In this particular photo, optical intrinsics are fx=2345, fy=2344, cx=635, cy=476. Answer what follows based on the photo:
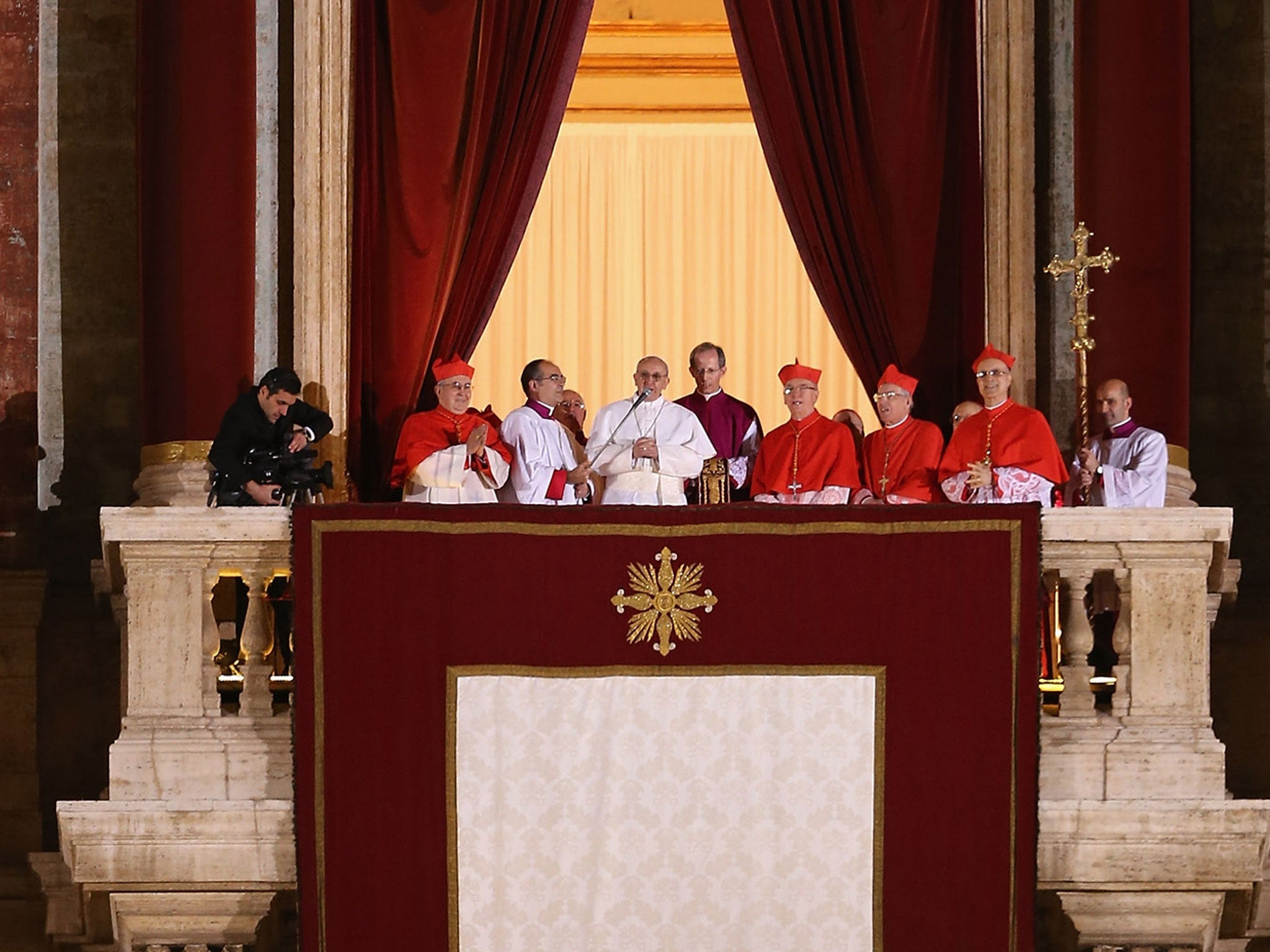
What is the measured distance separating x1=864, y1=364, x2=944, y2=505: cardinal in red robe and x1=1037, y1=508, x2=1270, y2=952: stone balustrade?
103 cm

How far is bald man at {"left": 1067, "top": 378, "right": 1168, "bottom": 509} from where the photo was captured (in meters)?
8.58

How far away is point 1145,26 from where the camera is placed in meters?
9.47

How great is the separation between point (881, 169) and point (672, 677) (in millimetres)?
2788

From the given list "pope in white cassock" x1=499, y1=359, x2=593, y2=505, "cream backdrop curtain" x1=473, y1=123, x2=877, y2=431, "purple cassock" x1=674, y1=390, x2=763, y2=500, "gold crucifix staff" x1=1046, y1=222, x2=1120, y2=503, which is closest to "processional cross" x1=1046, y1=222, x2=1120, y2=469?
"gold crucifix staff" x1=1046, y1=222, x2=1120, y2=503

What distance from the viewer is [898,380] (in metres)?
8.91

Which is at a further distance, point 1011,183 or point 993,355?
point 1011,183

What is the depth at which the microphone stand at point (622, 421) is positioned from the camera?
28.7ft

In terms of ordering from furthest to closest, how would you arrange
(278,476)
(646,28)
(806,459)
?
(646,28), (806,459), (278,476)

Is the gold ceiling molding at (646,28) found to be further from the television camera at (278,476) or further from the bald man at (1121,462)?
the television camera at (278,476)

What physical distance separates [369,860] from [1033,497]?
267cm

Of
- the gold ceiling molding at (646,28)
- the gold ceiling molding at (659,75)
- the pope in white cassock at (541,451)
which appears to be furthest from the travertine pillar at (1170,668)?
the gold ceiling molding at (646,28)

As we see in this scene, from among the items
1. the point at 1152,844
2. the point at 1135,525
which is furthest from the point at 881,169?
the point at 1152,844

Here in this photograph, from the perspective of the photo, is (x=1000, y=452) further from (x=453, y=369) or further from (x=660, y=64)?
(x=660, y=64)

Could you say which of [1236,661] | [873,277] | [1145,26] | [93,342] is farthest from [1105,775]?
[93,342]
